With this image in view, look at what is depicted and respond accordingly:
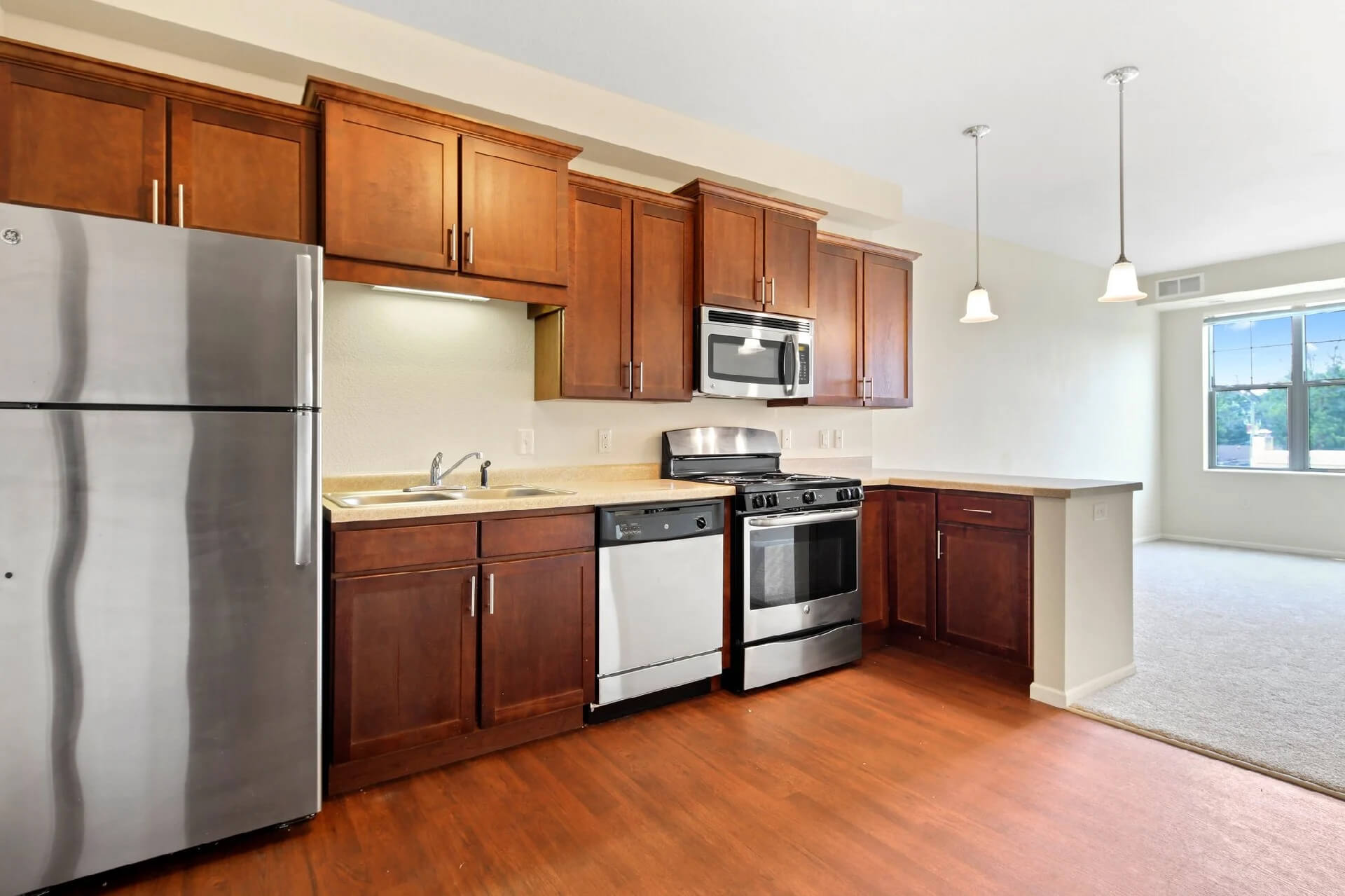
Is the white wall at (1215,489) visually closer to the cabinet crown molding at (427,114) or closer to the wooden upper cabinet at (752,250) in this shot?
the wooden upper cabinet at (752,250)

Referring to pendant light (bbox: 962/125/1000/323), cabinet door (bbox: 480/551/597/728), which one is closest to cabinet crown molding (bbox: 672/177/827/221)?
pendant light (bbox: 962/125/1000/323)

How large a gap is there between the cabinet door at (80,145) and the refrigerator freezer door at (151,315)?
1.44ft

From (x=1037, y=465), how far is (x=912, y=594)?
3059 millimetres

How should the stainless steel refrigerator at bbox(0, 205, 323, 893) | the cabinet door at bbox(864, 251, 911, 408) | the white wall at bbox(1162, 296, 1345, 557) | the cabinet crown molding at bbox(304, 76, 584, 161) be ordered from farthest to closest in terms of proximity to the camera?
1. the white wall at bbox(1162, 296, 1345, 557)
2. the cabinet door at bbox(864, 251, 911, 408)
3. the cabinet crown molding at bbox(304, 76, 584, 161)
4. the stainless steel refrigerator at bbox(0, 205, 323, 893)

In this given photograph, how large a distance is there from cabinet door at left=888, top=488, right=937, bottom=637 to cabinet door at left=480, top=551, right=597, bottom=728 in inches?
74.3

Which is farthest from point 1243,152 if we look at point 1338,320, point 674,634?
point 674,634

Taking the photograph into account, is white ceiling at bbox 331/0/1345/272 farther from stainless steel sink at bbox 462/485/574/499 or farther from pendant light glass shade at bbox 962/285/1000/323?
stainless steel sink at bbox 462/485/574/499

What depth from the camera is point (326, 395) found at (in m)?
2.76

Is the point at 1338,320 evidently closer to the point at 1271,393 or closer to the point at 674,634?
the point at 1271,393

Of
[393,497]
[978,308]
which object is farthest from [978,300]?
[393,497]

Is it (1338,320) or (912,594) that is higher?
(1338,320)

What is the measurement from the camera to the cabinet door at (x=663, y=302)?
3285 mm

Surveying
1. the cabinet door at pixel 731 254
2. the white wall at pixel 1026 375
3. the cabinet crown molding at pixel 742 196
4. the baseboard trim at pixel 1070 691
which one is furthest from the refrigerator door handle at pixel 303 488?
the white wall at pixel 1026 375

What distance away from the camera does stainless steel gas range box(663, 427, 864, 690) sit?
312cm
